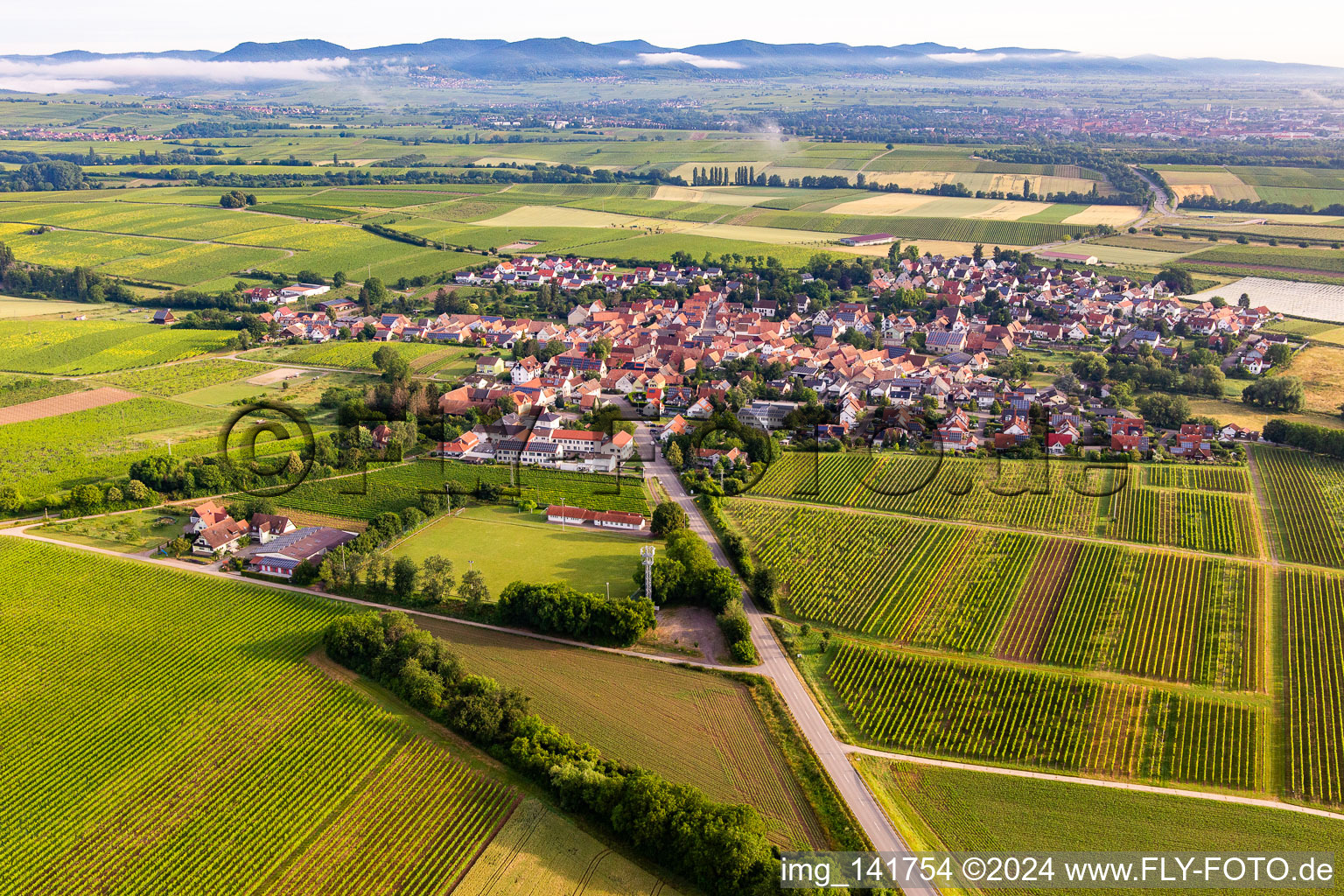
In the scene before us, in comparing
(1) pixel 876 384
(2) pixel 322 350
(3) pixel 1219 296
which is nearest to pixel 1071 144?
(3) pixel 1219 296

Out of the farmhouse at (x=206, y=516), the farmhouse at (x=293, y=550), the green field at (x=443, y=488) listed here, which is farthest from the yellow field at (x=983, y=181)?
the farmhouse at (x=206, y=516)

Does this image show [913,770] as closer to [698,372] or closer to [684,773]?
[684,773]

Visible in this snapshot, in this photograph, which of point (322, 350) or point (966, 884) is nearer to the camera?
point (966, 884)

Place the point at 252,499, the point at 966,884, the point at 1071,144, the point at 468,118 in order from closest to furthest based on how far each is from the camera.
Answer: the point at 966,884
the point at 252,499
the point at 1071,144
the point at 468,118

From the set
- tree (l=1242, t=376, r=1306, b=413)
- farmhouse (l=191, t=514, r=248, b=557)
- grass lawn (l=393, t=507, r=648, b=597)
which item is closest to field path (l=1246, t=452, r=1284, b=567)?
tree (l=1242, t=376, r=1306, b=413)

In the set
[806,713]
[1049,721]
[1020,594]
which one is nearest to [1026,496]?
[1020,594]

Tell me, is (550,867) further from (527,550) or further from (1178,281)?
(1178,281)

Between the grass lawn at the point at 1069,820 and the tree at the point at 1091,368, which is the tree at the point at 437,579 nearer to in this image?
the grass lawn at the point at 1069,820
